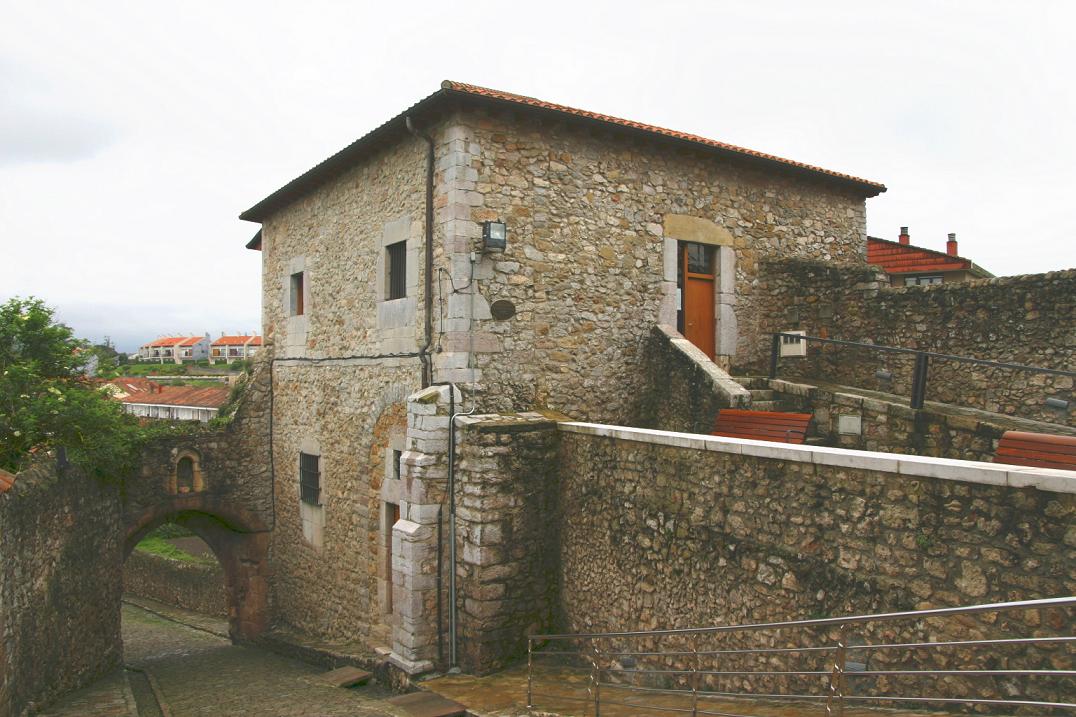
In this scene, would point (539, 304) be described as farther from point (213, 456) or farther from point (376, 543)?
point (213, 456)

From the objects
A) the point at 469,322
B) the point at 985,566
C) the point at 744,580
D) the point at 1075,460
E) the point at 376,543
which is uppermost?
the point at 469,322

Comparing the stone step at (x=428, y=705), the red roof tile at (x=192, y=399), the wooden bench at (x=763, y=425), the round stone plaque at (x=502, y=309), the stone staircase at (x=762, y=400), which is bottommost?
the stone step at (x=428, y=705)

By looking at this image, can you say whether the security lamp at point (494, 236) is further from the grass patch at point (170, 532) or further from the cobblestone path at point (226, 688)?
the grass patch at point (170, 532)

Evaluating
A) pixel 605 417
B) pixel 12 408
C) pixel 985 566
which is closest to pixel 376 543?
pixel 605 417

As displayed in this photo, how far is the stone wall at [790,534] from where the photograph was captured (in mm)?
4348

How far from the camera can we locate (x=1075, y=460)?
5672 mm

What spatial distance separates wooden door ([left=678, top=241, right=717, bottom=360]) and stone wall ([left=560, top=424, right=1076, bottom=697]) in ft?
12.1

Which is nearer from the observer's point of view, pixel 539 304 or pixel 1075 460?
pixel 1075 460

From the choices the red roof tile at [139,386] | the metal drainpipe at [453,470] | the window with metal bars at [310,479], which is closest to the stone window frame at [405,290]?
the metal drainpipe at [453,470]

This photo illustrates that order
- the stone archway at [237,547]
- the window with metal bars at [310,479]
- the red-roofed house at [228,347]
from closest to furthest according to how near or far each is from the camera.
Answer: the window with metal bars at [310,479] → the stone archway at [237,547] → the red-roofed house at [228,347]

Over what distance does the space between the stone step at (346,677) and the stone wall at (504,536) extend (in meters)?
1.90

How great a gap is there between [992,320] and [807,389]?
264cm

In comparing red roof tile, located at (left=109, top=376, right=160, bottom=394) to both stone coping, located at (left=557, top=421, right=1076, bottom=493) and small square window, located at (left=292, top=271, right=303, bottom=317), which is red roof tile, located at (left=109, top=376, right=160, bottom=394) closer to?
small square window, located at (left=292, top=271, right=303, bottom=317)

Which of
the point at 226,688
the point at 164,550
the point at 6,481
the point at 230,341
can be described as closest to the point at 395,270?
the point at 6,481
